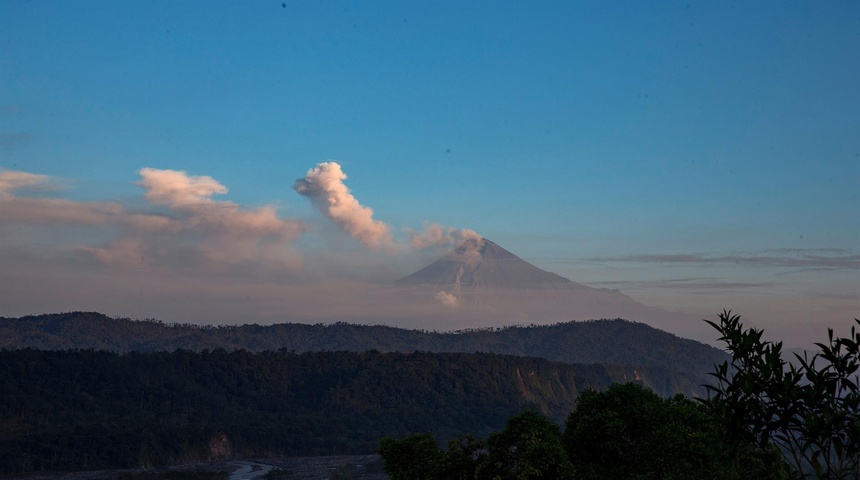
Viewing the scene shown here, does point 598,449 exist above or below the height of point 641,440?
below

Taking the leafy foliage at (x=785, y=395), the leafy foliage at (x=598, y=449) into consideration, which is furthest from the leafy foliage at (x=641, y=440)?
the leafy foliage at (x=785, y=395)

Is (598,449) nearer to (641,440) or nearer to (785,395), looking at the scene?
(641,440)

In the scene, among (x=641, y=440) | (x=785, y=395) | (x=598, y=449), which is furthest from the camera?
(x=598, y=449)

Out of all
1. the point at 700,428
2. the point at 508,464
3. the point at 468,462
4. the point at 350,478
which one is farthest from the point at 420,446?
the point at 350,478

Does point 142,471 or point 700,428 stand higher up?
point 700,428

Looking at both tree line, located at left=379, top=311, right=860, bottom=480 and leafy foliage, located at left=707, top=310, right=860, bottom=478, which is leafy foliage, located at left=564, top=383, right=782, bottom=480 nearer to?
tree line, located at left=379, top=311, right=860, bottom=480

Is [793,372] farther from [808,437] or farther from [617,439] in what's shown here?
[617,439]

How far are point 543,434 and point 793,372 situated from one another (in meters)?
25.5

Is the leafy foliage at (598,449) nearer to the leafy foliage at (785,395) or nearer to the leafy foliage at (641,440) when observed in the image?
the leafy foliage at (641,440)

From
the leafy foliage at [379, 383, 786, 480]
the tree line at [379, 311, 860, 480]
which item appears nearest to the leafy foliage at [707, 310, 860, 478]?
the tree line at [379, 311, 860, 480]

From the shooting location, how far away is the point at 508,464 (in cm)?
4928

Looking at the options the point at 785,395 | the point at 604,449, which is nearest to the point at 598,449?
the point at 604,449

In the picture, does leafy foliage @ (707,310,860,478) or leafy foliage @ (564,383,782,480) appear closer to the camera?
leafy foliage @ (707,310,860,478)

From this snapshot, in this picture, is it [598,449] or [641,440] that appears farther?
[598,449]
